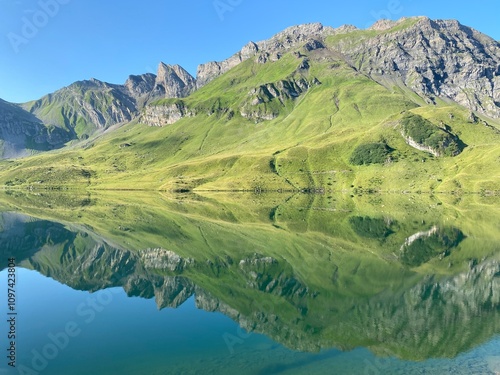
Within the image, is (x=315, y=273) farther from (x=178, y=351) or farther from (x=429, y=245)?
(x=429, y=245)

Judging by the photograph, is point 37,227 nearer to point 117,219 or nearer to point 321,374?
point 117,219

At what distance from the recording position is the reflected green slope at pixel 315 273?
36344 millimetres

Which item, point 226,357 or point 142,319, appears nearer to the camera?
point 226,357

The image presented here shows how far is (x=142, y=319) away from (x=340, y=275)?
3130cm

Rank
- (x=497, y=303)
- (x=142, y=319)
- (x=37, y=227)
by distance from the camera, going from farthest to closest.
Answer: (x=37, y=227)
(x=497, y=303)
(x=142, y=319)

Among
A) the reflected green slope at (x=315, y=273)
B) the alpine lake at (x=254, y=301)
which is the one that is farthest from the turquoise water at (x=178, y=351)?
the reflected green slope at (x=315, y=273)

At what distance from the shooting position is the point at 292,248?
75125 mm

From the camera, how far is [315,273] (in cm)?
5788

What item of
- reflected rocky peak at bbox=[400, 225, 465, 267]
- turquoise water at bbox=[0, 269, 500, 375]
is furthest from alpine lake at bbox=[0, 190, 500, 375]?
reflected rocky peak at bbox=[400, 225, 465, 267]

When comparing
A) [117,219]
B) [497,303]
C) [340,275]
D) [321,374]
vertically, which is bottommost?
[321,374]

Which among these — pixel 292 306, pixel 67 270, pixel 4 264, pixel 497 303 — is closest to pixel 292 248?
pixel 292 306

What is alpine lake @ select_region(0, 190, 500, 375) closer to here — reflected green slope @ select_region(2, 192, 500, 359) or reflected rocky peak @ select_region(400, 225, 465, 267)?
reflected green slope @ select_region(2, 192, 500, 359)

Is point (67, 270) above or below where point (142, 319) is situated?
above

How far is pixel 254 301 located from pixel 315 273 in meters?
15.7
